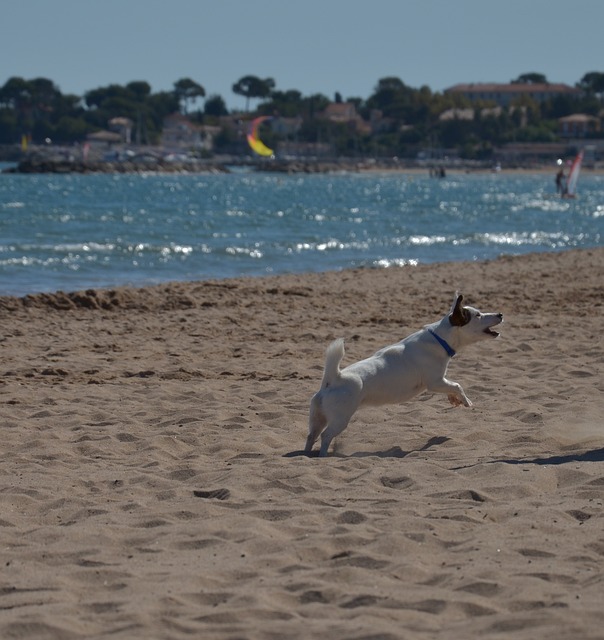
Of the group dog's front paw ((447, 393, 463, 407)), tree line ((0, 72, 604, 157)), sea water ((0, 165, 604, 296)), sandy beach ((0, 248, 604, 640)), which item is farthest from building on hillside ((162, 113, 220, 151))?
dog's front paw ((447, 393, 463, 407))

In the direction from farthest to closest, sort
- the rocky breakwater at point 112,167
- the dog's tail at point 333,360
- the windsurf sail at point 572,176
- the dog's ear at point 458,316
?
the rocky breakwater at point 112,167 < the windsurf sail at point 572,176 < the dog's ear at point 458,316 < the dog's tail at point 333,360

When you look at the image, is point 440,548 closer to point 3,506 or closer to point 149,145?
point 3,506

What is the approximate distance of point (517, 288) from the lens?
54.0 feet

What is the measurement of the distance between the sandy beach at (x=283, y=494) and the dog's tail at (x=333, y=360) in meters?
0.48

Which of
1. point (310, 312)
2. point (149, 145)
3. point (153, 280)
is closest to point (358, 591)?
point (310, 312)

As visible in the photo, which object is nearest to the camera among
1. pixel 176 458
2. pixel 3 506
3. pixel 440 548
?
pixel 440 548

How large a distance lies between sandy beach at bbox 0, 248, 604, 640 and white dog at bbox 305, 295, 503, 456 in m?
0.24

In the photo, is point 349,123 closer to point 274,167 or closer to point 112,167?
point 274,167

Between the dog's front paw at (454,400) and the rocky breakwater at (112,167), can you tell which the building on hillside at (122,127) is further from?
the dog's front paw at (454,400)

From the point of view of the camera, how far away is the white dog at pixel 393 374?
277 inches

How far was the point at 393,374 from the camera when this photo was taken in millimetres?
7367

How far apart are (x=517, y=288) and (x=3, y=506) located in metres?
11.7

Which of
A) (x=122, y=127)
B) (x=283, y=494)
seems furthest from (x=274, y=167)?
(x=283, y=494)

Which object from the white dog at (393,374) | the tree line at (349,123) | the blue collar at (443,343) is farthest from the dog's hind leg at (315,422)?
the tree line at (349,123)
